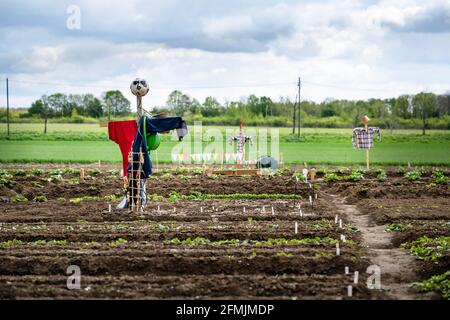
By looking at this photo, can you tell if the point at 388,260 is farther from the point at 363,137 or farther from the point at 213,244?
the point at 363,137

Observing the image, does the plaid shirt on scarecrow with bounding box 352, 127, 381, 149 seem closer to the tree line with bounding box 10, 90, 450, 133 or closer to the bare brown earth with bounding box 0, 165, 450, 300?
the bare brown earth with bounding box 0, 165, 450, 300

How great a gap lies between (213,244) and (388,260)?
3.35m

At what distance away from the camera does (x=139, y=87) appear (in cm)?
1864

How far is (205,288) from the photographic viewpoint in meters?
12.1

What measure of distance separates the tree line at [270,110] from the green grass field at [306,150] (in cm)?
987

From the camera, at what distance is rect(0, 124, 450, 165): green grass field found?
40438 mm

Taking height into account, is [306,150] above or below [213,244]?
above

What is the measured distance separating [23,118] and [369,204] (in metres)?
65.3

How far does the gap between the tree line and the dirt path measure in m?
51.7

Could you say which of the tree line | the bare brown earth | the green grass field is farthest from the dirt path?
the tree line

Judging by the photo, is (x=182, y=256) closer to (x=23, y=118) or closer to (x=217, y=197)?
(x=217, y=197)

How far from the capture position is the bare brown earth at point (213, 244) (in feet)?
40.0

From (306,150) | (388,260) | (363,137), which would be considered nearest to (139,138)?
(388,260)
